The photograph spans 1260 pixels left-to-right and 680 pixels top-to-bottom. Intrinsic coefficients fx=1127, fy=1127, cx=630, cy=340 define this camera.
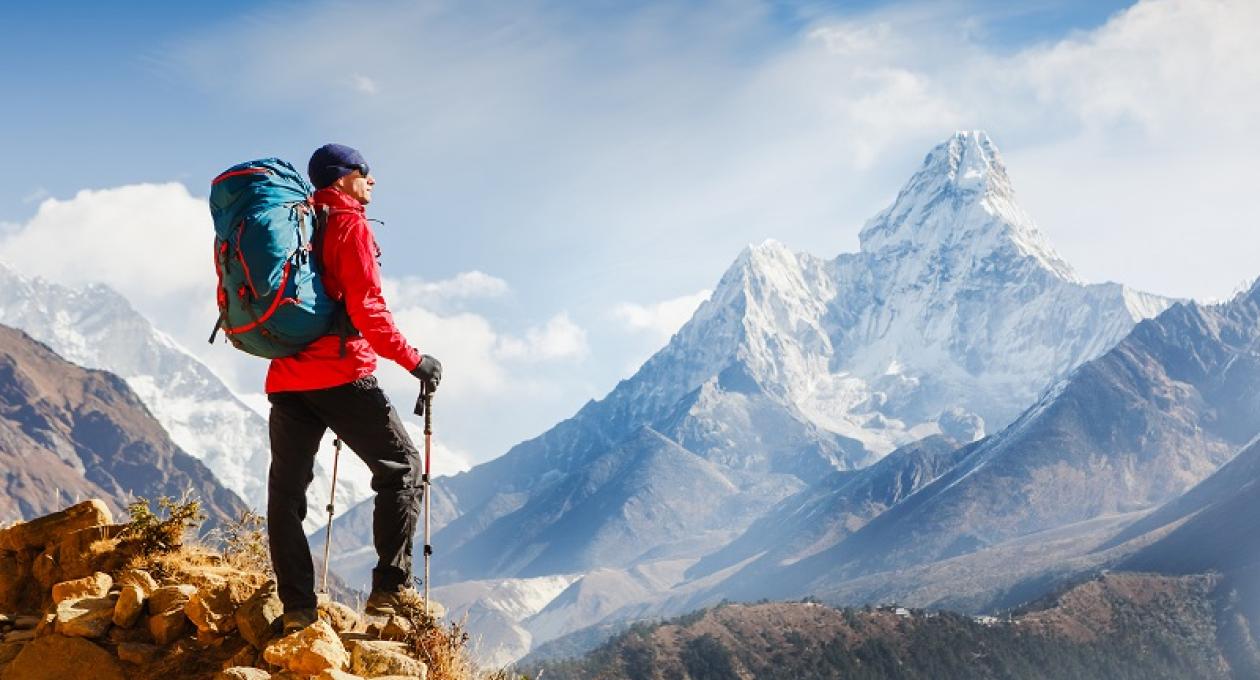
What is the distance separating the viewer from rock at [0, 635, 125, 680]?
882 centimetres

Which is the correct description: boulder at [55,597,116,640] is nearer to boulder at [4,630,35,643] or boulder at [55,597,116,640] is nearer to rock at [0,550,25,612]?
boulder at [4,630,35,643]

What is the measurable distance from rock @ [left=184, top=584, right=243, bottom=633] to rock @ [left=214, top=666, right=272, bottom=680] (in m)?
1.13

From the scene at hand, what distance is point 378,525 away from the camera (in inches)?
374

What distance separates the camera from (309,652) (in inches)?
309

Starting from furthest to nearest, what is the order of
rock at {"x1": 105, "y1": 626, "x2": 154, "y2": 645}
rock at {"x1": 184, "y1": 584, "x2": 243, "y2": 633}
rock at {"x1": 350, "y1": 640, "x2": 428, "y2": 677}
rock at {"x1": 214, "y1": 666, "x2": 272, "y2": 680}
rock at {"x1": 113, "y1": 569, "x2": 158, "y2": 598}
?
rock at {"x1": 113, "y1": 569, "x2": 158, "y2": 598}
rock at {"x1": 105, "y1": 626, "x2": 154, "y2": 645}
rock at {"x1": 184, "y1": 584, "x2": 243, "y2": 633}
rock at {"x1": 350, "y1": 640, "x2": 428, "y2": 677}
rock at {"x1": 214, "y1": 666, "x2": 272, "y2": 680}

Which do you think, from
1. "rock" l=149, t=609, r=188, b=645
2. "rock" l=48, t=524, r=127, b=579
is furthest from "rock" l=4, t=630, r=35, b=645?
"rock" l=149, t=609, r=188, b=645

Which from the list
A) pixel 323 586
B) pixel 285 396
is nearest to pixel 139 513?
pixel 323 586

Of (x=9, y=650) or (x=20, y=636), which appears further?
(x=20, y=636)

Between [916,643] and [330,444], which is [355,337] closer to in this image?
[330,444]

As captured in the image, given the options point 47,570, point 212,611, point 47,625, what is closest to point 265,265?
point 212,611

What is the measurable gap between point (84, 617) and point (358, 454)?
102 inches

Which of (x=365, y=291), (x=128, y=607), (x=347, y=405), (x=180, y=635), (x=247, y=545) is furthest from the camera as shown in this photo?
(x=247, y=545)

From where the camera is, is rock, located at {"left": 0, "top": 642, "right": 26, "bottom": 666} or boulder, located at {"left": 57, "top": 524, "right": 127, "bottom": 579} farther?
boulder, located at {"left": 57, "top": 524, "right": 127, "bottom": 579}

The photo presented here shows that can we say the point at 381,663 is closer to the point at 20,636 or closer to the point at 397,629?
the point at 397,629
